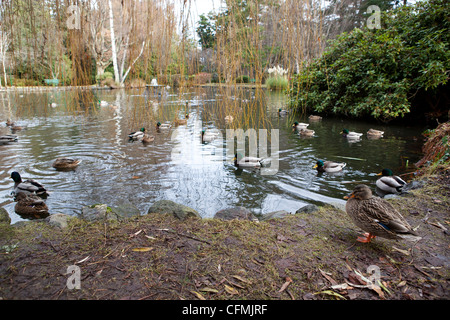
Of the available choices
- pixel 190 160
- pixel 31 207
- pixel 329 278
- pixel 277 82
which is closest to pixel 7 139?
pixel 31 207

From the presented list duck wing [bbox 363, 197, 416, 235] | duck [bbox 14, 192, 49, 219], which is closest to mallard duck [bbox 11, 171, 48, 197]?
duck [bbox 14, 192, 49, 219]

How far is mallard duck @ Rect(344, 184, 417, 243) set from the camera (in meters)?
2.25

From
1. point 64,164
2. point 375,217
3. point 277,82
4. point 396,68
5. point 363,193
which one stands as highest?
point 277,82

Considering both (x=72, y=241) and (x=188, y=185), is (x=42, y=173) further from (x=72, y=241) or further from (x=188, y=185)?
(x=72, y=241)

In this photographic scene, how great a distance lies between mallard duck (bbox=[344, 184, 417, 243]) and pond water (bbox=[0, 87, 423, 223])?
1.42m

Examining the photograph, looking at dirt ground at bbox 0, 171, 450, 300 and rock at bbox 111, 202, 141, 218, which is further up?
dirt ground at bbox 0, 171, 450, 300

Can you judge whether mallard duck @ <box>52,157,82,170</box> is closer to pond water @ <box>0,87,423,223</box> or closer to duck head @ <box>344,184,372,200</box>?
pond water @ <box>0,87,423,223</box>

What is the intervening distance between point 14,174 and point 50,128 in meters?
5.79

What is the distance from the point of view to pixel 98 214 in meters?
3.24

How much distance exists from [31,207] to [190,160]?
3305 millimetres

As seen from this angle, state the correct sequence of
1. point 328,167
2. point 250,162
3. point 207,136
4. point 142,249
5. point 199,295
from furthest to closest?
point 207,136 → point 250,162 → point 328,167 → point 142,249 → point 199,295

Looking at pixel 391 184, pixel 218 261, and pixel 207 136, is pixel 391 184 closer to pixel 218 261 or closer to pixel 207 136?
pixel 218 261

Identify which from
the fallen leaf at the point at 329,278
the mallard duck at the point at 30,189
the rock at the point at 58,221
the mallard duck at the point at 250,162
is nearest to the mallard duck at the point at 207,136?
the mallard duck at the point at 250,162
